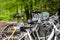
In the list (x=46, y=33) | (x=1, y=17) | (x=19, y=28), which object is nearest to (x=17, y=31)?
(x=19, y=28)

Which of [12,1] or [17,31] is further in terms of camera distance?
[12,1]

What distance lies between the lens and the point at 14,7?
17.8 ft

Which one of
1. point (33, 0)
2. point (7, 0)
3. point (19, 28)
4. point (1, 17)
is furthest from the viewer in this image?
point (1, 17)

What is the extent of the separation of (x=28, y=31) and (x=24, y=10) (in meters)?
3.32

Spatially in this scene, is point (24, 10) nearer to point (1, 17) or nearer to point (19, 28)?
point (1, 17)

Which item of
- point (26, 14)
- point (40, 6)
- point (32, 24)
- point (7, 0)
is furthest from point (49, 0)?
point (32, 24)

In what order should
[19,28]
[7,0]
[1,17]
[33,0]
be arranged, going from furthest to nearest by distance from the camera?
[1,17] < [33,0] < [7,0] < [19,28]

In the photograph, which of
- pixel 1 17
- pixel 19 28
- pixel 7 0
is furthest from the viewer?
pixel 1 17

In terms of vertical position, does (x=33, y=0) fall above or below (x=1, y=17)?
above

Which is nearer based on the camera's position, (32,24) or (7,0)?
(32,24)

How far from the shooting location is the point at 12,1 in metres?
5.35

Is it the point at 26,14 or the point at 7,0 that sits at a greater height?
the point at 7,0

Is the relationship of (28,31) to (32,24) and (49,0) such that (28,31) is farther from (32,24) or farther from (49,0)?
(49,0)

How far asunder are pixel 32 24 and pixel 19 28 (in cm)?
18
